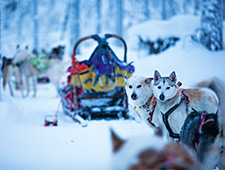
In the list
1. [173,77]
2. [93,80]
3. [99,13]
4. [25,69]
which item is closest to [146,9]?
[99,13]

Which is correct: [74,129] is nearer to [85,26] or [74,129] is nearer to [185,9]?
[185,9]

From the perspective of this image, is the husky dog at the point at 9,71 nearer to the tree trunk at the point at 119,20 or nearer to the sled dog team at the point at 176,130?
the sled dog team at the point at 176,130

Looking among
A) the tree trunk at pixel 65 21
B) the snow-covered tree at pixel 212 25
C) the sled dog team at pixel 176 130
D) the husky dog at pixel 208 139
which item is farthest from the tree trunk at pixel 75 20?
the husky dog at pixel 208 139

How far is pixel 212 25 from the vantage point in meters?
4.12

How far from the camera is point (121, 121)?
3.99m

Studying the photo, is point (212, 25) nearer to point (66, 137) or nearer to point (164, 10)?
point (66, 137)

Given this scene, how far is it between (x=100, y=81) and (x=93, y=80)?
0.50 feet

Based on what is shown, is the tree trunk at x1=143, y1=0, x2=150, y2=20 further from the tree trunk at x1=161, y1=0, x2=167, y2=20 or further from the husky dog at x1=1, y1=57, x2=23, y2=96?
the husky dog at x1=1, y1=57, x2=23, y2=96

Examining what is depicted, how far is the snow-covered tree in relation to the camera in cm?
365

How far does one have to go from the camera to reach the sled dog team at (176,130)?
90cm

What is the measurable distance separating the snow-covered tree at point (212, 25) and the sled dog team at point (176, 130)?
1364 millimetres

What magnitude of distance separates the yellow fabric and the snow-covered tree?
68.7 inches

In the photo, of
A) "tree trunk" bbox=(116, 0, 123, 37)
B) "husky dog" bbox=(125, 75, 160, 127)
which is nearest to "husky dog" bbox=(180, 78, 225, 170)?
"husky dog" bbox=(125, 75, 160, 127)

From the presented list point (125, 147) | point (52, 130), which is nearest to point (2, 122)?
point (52, 130)
